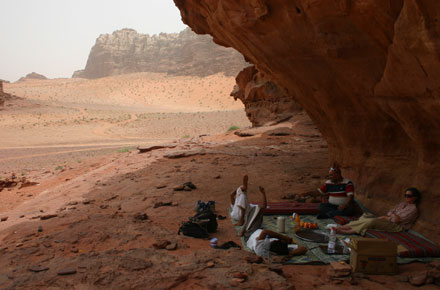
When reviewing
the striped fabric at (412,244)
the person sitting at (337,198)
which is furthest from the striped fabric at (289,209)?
the striped fabric at (412,244)

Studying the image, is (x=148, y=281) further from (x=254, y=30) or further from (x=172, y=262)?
(x=254, y=30)

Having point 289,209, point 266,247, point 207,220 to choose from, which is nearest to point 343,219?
point 289,209

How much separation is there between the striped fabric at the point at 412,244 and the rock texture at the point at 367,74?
11.5 inches

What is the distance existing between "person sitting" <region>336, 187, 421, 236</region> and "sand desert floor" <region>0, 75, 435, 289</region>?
3.11ft

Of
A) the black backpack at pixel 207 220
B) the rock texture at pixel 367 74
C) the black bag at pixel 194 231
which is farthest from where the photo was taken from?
the black backpack at pixel 207 220

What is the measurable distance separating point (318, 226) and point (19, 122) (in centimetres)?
3538

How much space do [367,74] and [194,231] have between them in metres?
3.66

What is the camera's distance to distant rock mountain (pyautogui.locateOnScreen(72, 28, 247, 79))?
7119 cm

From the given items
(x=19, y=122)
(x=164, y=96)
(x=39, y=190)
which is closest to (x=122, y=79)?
(x=164, y=96)

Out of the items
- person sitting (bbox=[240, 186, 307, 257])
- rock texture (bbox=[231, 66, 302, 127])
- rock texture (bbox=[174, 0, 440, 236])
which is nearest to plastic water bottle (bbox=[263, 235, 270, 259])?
person sitting (bbox=[240, 186, 307, 257])

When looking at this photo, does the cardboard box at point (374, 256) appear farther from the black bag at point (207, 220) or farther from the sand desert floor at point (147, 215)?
the black bag at point (207, 220)

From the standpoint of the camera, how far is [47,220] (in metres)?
6.58

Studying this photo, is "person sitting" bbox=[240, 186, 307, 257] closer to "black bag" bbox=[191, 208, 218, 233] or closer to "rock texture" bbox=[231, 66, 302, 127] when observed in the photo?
"black bag" bbox=[191, 208, 218, 233]

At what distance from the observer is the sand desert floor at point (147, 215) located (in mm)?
3807
